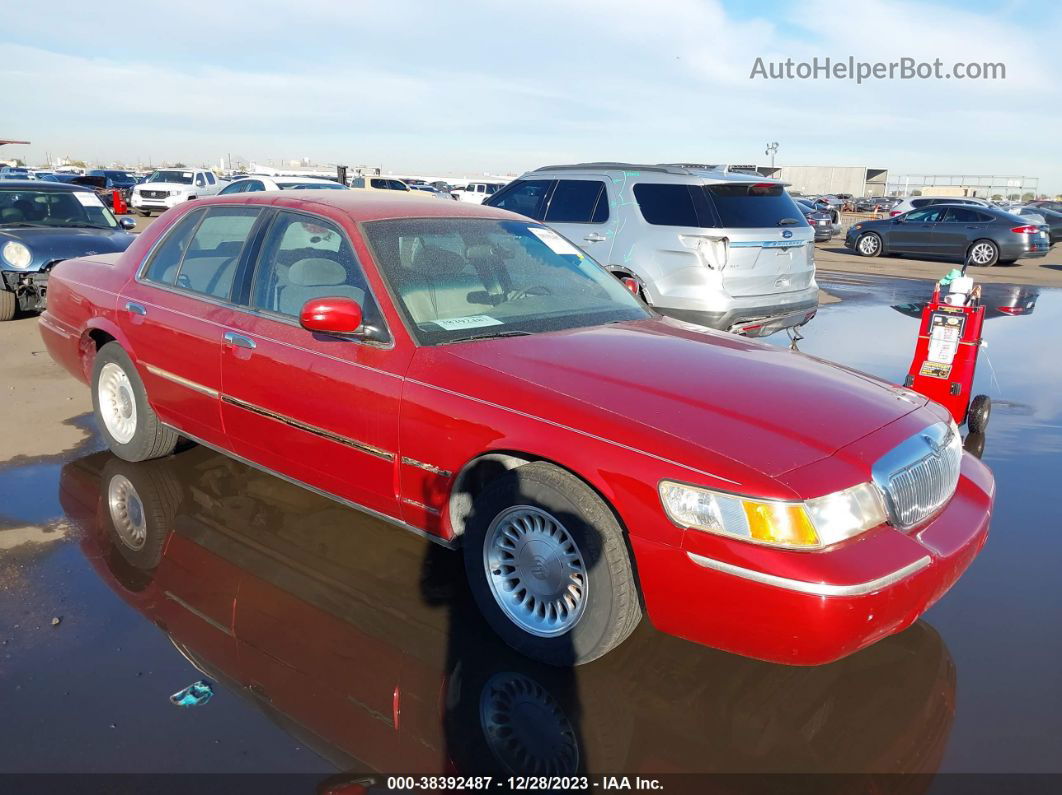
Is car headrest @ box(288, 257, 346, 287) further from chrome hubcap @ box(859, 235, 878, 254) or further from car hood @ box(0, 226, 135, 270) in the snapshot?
chrome hubcap @ box(859, 235, 878, 254)

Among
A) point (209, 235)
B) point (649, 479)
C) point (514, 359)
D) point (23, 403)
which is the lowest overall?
point (23, 403)

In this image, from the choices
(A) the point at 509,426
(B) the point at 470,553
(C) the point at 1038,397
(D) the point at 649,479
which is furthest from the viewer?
(C) the point at 1038,397

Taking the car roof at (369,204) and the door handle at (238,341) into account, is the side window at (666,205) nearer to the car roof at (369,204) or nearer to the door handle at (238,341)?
the car roof at (369,204)

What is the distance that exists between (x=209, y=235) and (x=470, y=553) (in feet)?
7.90

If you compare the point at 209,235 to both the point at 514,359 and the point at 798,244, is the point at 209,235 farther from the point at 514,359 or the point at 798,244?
the point at 798,244

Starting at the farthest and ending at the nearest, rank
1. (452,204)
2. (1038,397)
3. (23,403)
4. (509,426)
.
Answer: (1038,397) < (23,403) < (452,204) < (509,426)

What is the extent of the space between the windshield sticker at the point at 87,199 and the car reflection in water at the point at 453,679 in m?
7.03

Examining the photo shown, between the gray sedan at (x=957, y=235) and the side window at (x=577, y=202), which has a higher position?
the side window at (x=577, y=202)

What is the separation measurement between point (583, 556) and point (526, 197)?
6.70 metres

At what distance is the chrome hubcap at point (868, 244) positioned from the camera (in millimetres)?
21405

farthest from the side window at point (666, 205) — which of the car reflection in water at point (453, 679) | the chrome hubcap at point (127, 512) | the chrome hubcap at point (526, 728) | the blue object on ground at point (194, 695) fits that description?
the blue object on ground at point (194, 695)

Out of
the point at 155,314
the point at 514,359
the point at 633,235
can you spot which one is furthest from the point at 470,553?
the point at 633,235

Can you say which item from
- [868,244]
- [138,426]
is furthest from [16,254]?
[868,244]

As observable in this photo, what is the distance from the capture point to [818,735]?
8.73 feet
